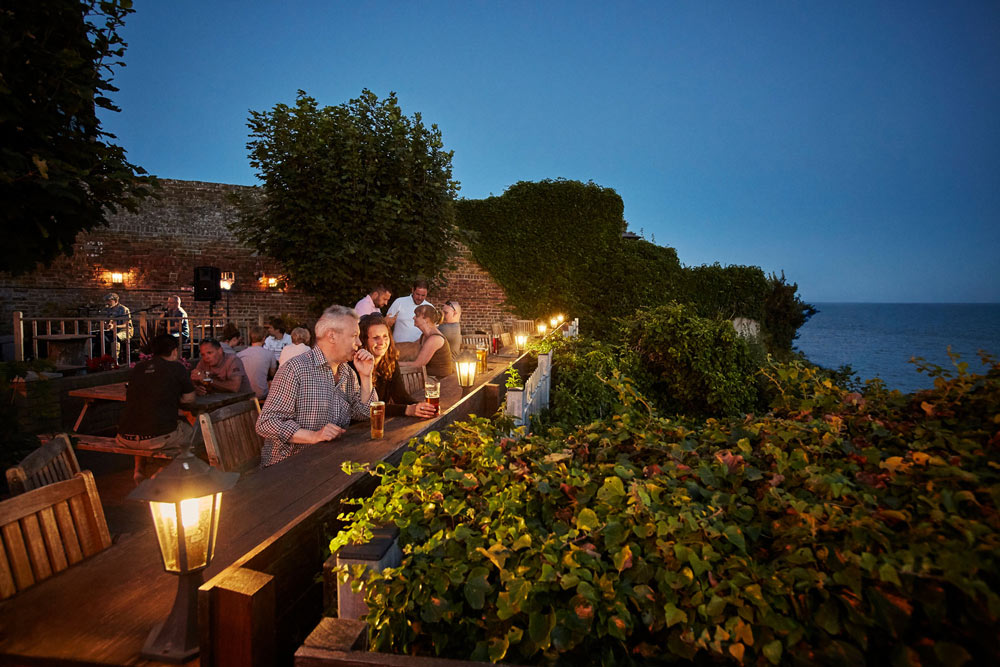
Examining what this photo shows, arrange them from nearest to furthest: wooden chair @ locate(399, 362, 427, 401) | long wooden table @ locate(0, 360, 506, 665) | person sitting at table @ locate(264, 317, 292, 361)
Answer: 1. long wooden table @ locate(0, 360, 506, 665)
2. wooden chair @ locate(399, 362, 427, 401)
3. person sitting at table @ locate(264, 317, 292, 361)

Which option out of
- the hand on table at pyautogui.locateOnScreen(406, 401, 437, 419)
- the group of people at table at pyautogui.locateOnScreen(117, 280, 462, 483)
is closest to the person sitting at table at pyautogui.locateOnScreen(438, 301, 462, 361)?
the group of people at table at pyautogui.locateOnScreen(117, 280, 462, 483)

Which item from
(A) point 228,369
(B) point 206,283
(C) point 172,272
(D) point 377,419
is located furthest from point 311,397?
(C) point 172,272

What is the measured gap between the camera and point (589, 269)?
15430 mm

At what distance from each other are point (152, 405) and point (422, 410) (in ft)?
8.89

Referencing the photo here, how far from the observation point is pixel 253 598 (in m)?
1.05

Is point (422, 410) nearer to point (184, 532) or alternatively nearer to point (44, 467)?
point (44, 467)

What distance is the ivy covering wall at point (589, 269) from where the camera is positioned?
15164 millimetres

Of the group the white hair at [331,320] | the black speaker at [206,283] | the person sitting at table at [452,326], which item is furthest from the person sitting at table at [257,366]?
the black speaker at [206,283]

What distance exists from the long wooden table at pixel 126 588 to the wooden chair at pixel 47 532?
0.06m

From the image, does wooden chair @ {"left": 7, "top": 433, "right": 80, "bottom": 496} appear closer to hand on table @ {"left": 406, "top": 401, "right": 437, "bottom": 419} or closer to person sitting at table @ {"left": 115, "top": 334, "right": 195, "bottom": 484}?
hand on table @ {"left": 406, "top": 401, "right": 437, "bottom": 419}

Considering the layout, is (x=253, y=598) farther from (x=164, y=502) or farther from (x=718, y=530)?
(x=718, y=530)

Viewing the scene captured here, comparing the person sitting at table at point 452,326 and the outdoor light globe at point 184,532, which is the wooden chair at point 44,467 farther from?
the person sitting at table at point 452,326

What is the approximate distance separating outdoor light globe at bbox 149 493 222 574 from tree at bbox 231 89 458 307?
8.62m

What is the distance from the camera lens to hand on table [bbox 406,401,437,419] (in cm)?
317
